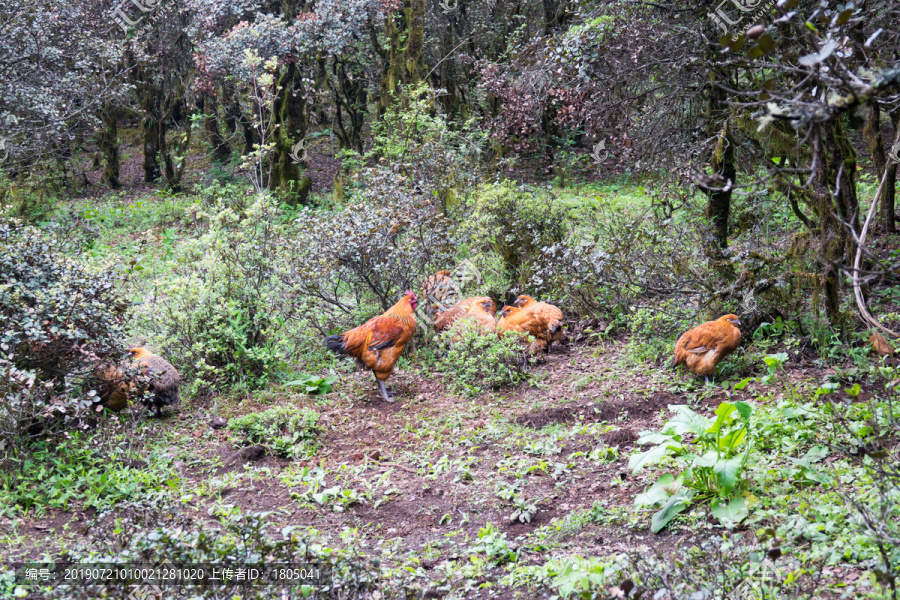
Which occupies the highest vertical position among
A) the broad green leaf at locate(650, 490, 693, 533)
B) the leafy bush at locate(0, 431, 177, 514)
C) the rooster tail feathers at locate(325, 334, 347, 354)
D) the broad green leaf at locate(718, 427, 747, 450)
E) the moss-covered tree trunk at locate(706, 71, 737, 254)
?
the moss-covered tree trunk at locate(706, 71, 737, 254)

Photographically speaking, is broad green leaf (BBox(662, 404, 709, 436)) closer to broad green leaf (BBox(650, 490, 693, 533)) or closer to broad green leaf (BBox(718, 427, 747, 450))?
broad green leaf (BBox(718, 427, 747, 450))

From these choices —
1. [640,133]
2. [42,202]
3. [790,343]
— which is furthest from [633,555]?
[42,202]

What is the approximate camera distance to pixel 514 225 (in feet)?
30.3

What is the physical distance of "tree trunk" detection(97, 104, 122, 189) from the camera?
17.8m

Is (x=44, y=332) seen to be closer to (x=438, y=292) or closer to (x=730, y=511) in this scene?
(x=438, y=292)

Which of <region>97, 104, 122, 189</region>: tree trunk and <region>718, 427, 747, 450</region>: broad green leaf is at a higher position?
<region>97, 104, 122, 189</region>: tree trunk

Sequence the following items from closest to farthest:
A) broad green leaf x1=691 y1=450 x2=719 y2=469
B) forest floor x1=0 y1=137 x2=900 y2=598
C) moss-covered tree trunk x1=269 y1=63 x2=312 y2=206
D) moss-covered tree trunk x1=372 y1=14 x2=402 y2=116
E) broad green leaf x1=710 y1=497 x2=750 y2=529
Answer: forest floor x1=0 y1=137 x2=900 y2=598, broad green leaf x1=710 y1=497 x2=750 y2=529, broad green leaf x1=691 y1=450 x2=719 y2=469, moss-covered tree trunk x1=372 y1=14 x2=402 y2=116, moss-covered tree trunk x1=269 y1=63 x2=312 y2=206

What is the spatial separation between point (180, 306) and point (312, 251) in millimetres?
1644

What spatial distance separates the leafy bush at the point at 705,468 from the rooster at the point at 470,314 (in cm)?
345

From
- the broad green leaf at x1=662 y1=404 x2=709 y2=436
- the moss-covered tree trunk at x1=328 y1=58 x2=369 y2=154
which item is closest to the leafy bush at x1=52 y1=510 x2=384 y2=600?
the broad green leaf at x1=662 y1=404 x2=709 y2=436

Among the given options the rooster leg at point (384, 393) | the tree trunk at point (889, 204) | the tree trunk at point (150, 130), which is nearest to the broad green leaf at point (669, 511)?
the rooster leg at point (384, 393)

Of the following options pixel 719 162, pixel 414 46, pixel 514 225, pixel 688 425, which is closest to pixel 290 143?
pixel 414 46

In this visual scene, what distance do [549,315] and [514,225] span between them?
2.09 m

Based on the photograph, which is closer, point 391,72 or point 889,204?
point 889,204
